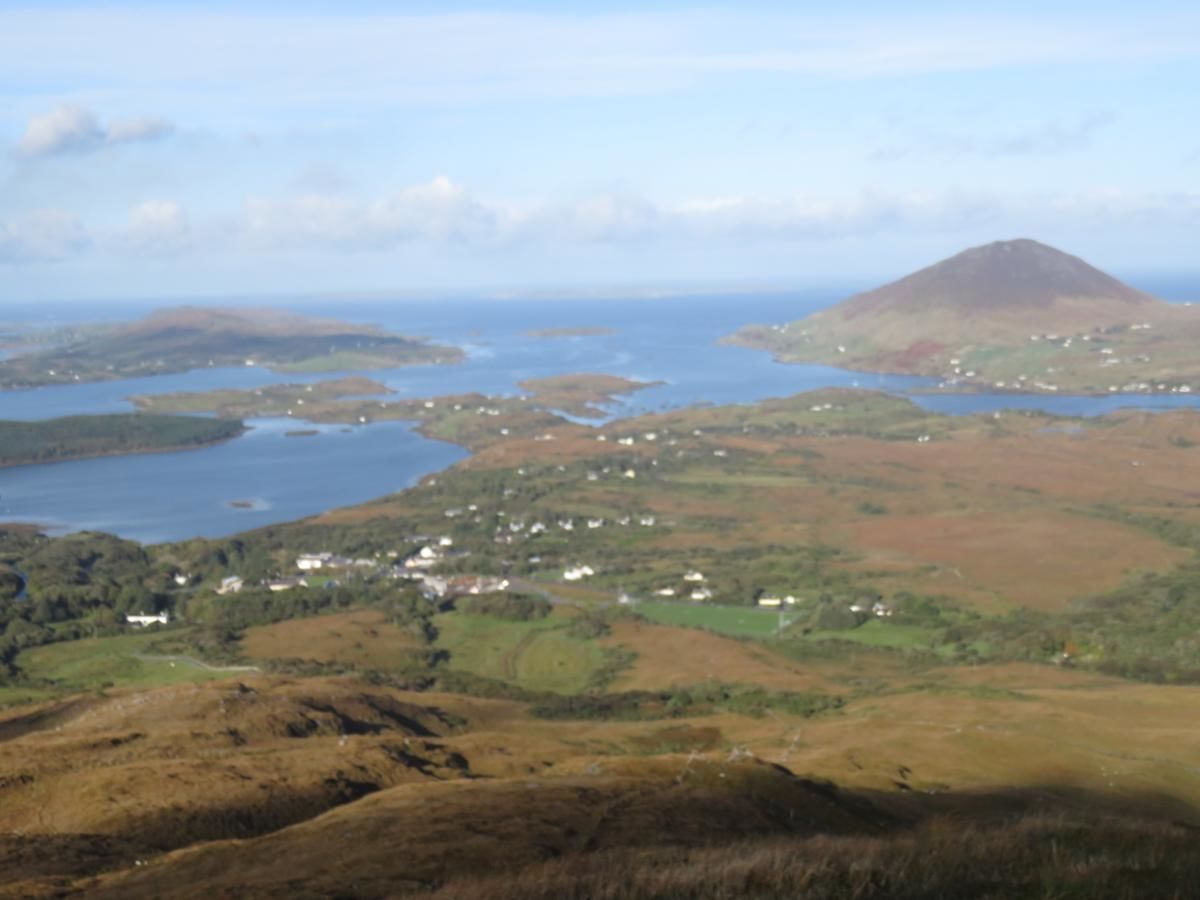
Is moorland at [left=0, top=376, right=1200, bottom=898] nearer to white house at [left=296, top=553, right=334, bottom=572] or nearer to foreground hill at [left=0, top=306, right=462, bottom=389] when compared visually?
white house at [left=296, top=553, right=334, bottom=572]

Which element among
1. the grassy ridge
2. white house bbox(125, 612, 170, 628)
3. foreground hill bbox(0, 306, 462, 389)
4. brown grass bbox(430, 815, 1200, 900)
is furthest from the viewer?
foreground hill bbox(0, 306, 462, 389)

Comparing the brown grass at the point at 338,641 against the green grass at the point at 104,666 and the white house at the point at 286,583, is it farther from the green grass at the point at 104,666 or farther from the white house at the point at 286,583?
the white house at the point at 286,583

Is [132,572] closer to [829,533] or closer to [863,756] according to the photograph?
[829,533]

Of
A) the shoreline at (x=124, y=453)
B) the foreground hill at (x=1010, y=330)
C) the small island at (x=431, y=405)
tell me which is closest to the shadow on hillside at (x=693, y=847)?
the small island at (x=431, y=405)

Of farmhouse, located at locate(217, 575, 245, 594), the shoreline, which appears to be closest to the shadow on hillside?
farmhouse, located at locate(217, 575, 245, 594)

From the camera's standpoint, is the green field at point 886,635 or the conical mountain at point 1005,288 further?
the conical mountain at point 1005,288
